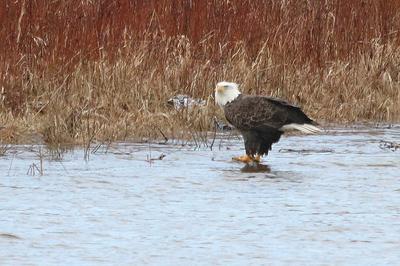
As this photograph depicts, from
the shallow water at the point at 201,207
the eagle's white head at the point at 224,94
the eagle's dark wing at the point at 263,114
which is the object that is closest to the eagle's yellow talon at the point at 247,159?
the shallow water at the point at 201,207

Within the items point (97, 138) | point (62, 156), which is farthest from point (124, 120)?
point (62, 156)

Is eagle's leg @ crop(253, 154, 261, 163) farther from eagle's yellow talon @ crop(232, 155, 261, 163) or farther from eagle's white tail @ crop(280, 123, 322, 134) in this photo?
eagle's white tail @ crop(280, 123, 322, 134)

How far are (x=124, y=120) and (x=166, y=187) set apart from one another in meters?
2.28

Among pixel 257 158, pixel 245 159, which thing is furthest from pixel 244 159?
pixel 257 158

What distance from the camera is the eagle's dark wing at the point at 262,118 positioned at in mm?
9469

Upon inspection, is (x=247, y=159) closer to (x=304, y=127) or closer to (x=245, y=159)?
(x=245, y=159)

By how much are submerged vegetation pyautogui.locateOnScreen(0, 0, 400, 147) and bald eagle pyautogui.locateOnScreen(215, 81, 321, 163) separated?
2.21 feet

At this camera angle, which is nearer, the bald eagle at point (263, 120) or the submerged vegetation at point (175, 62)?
the bald eagle at point (263, 120)

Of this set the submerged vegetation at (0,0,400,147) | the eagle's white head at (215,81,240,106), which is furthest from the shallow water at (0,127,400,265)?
the submerged vegetation at (0,0,400,147)

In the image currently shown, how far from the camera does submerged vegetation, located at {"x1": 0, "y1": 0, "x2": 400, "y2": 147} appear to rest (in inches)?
406

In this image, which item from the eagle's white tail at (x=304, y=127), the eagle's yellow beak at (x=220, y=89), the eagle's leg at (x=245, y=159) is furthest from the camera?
the eagle's yellow beak at (x=220, y=89)

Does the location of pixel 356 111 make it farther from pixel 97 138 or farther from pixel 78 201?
pixel 78 201

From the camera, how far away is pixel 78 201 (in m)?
7.34

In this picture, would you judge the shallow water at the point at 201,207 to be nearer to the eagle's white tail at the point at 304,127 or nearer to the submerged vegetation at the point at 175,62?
the eagle's white tail at the point at 304,127
